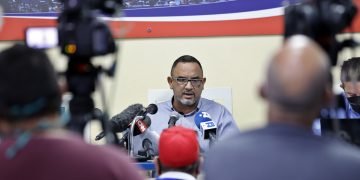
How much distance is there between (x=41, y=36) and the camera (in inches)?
87.0

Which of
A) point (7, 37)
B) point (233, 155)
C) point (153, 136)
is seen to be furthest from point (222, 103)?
point (233, 155)

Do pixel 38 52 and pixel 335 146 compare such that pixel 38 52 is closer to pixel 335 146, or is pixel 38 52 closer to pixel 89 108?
pixel 89 108

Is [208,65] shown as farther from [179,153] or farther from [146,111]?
[179,153]

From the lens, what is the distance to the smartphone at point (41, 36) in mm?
2205

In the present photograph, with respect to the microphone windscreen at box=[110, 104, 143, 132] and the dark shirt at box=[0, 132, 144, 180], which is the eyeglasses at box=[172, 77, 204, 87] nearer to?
the microphone windscreen at box=[110, 104, 143, 132]

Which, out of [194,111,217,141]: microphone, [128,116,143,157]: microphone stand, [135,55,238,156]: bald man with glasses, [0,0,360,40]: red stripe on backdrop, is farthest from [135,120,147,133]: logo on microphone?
[0,0,360,40]: red stripe on backdrop

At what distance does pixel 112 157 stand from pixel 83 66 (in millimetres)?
644

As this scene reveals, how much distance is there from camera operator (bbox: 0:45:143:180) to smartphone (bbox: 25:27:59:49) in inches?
22.4

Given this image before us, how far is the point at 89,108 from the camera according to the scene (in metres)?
2.19

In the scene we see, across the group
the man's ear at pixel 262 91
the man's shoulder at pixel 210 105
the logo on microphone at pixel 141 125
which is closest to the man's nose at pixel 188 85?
the man's shoulder at pixel 210 105

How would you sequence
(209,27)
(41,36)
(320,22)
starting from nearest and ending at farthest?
(320,22) < (41,36) < (209,27)

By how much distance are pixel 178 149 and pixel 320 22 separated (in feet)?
2.66

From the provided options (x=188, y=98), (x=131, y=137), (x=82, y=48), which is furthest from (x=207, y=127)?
(x=82, y=48)

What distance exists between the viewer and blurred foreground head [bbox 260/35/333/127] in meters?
1.57
